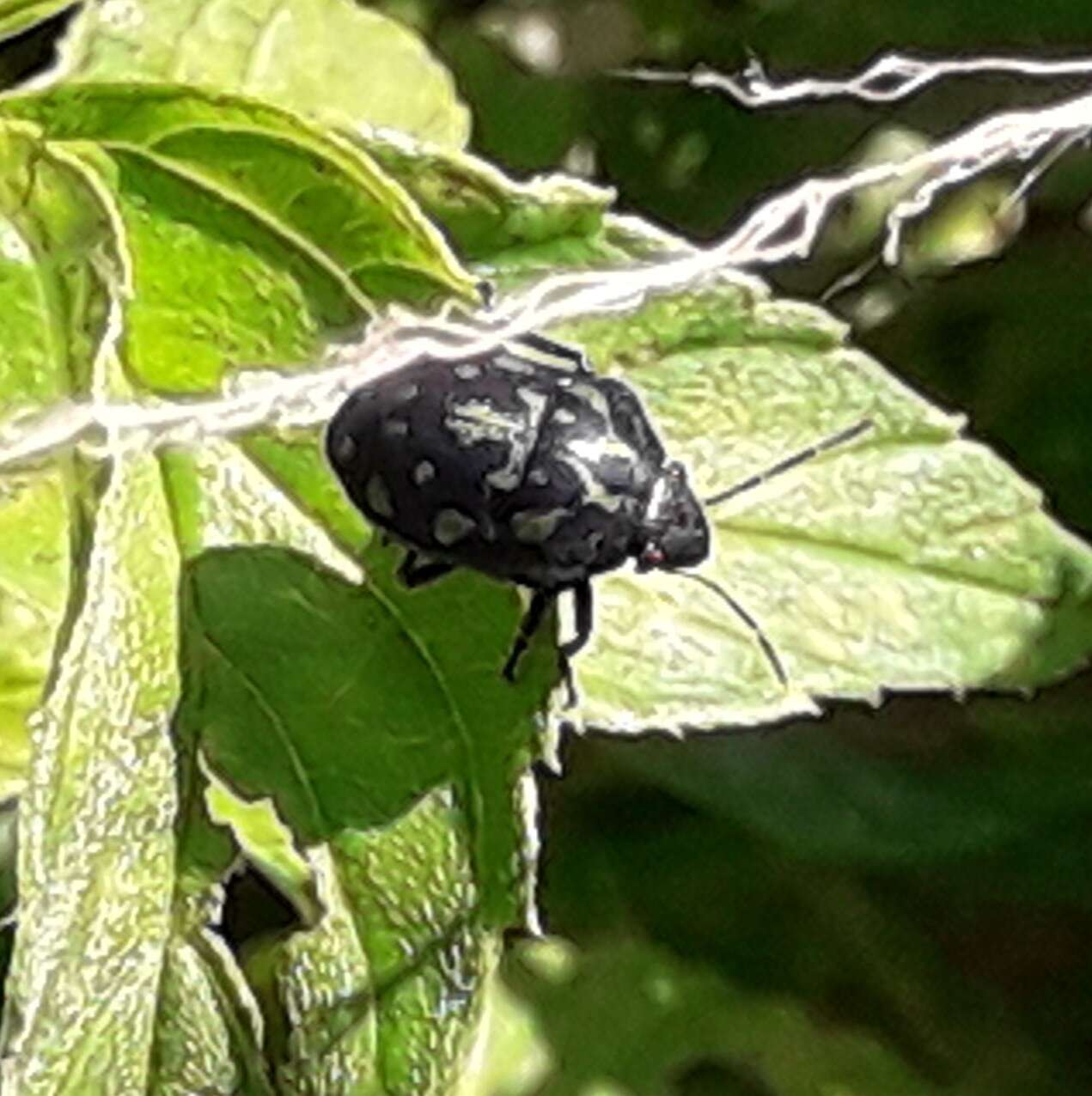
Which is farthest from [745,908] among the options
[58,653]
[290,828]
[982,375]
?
[58,653]

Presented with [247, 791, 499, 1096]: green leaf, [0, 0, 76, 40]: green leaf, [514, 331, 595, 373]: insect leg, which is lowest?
[247, 791, 499, 1096]: green leaf

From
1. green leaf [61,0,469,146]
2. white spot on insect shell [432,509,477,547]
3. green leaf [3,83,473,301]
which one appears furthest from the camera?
green leaf [61,0,469,146]

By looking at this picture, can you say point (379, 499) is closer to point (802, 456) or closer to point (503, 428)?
point (503, 428)

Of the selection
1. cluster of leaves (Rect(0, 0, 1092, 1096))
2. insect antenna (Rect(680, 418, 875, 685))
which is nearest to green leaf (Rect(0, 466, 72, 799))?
cluster of leaves (Rect(0, 0, 1092, 1096))

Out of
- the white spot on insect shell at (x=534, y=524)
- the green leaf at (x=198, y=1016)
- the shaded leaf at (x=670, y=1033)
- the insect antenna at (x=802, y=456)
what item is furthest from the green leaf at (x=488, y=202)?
the shaded leaf at (x=670, y=1033)

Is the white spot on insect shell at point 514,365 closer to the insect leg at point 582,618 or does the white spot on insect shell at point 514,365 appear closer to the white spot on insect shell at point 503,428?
the white spot on insect shell at point 503,428

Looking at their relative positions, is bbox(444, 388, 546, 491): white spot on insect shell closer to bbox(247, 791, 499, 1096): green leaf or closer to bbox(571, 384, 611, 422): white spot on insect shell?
bbox(571, 384, 611, 422): white spot on insect shell

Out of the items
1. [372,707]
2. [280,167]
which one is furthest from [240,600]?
[280,167]
